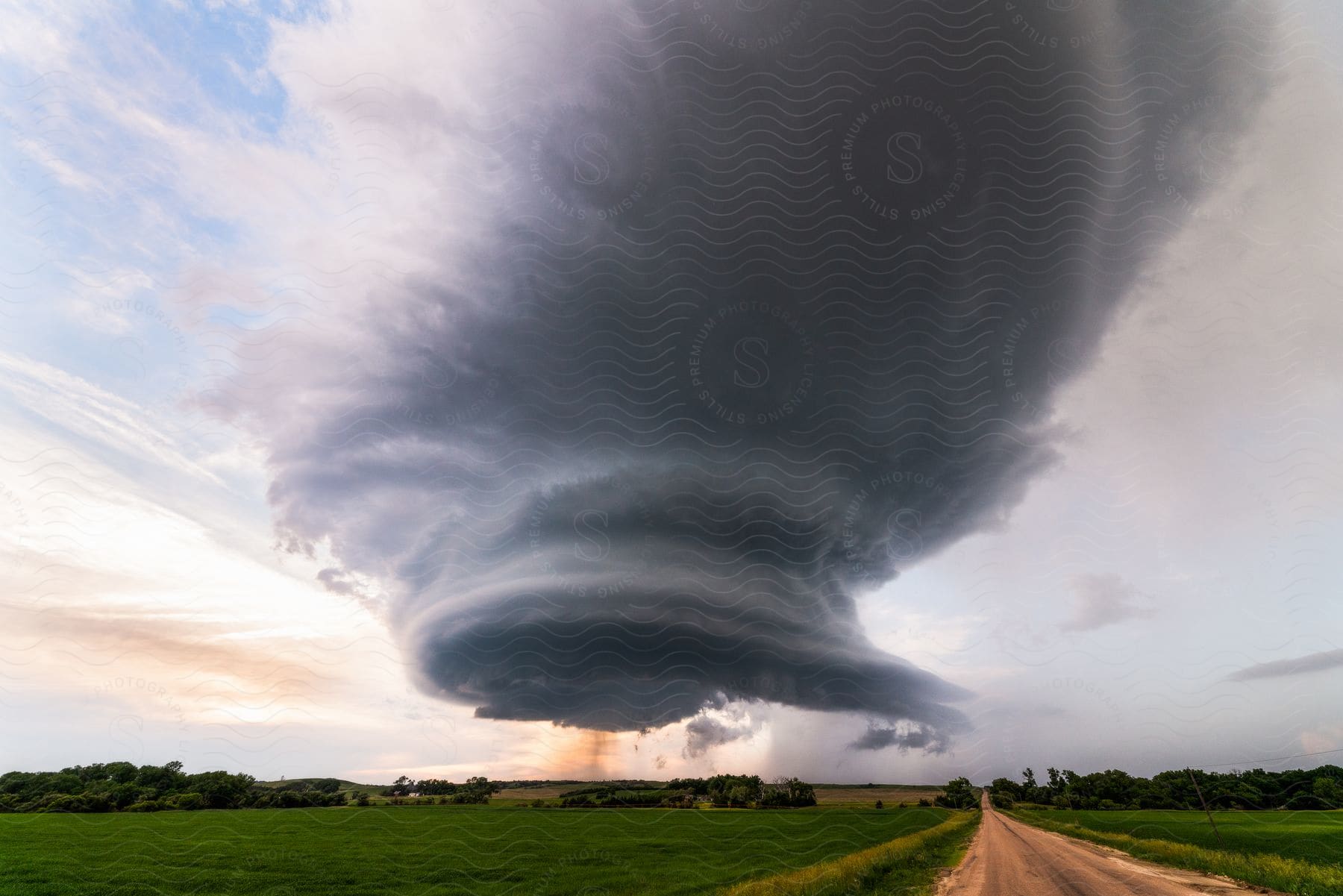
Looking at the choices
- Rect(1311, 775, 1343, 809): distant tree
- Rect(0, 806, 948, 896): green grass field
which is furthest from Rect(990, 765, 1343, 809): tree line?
Rect(0, 806, 948, 896): green grass field

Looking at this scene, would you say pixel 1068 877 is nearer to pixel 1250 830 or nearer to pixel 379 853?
pixel 379 853

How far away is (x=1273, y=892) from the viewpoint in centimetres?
1903

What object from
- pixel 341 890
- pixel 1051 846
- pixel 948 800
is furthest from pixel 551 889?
pixel 948 800

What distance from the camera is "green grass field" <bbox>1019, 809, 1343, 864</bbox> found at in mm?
33156

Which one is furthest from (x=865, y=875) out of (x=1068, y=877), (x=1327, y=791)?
(x=1327, y=791)

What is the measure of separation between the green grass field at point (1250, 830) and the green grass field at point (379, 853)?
20.5m

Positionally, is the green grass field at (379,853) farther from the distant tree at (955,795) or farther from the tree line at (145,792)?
the distant tree at (955,795)

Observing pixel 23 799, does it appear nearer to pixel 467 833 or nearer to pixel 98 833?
pixel 98 833

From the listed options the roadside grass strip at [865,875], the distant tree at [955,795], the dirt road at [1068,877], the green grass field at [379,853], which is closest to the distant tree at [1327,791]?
the dirt road at [1068,877]

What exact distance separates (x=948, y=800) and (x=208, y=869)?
15547cm

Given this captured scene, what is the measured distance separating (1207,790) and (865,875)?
74.7 m

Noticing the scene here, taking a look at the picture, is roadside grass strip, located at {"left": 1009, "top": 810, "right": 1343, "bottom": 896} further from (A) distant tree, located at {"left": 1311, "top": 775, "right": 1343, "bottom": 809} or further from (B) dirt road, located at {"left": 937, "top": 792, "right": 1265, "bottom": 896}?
(A) distant tree, located at {"left": 1311, "top": 775, "right": 1343, "bottom": 809}

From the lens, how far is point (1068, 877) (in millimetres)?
23359

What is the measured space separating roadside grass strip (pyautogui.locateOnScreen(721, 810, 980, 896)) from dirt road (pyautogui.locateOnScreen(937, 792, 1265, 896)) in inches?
51.7
